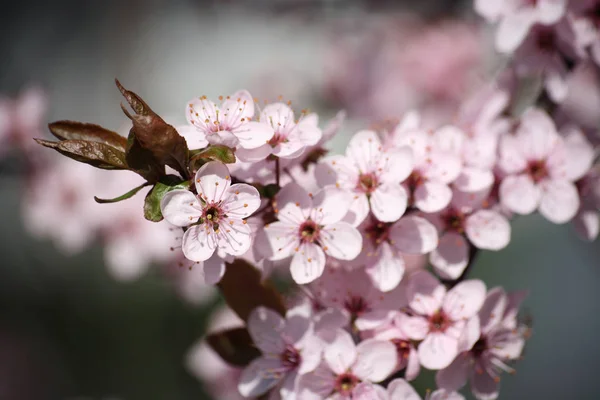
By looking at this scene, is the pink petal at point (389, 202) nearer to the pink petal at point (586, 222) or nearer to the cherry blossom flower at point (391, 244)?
the cherry blossom flower at point (391, 244)

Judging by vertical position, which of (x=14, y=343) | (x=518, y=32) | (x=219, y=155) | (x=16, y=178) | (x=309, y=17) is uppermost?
(x=309, y=17)

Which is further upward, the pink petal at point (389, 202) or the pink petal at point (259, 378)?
the pink petal at point (389, 202)

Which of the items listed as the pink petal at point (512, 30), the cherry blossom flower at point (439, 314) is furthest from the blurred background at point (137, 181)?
the cherry blossom flower at point (439, 314)

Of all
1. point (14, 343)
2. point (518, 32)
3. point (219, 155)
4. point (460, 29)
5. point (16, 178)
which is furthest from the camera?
point (14, 343)

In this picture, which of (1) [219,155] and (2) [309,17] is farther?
(2) [309,17]

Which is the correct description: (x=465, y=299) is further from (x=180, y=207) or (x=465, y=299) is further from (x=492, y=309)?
(x=180, y=207)

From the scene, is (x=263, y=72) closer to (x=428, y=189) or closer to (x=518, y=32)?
(x=518, y=32)

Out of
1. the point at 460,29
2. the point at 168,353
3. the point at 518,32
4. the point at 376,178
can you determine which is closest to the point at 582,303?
the point at 460,29

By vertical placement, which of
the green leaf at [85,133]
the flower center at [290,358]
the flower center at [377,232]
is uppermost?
the green leaf at [85,133]
